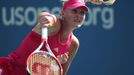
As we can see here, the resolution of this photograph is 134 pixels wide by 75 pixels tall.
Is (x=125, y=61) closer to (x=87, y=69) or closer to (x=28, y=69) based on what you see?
(x=87, y=69)

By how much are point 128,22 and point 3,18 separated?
1.32 meters

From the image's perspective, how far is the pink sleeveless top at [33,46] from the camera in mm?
4520

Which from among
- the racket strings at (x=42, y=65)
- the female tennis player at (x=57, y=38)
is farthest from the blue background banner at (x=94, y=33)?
the racket strings at (x=42, y=65)

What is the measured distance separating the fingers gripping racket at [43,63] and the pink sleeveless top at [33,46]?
15 cm

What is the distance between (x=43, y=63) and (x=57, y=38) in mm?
284

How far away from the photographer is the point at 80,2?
4500 millimetres

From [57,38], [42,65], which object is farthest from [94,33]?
[42,65]

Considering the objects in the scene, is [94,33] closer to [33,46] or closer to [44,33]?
[33,46]

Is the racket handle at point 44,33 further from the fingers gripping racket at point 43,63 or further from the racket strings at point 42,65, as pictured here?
the racket strings at point 42,65

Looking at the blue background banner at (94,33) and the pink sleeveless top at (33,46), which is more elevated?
the pink sleeveless top at (33,46)

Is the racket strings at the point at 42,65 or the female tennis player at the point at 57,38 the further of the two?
the female tennis player at the point at 57,38

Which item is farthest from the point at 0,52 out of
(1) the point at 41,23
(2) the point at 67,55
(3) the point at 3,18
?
(1) the point at 41,23

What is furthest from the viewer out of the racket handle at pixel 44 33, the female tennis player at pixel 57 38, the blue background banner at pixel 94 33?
the blue background banner at pixel 94 33

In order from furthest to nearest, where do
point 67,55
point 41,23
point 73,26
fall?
point 67,55
point 73,26
point 41,23
